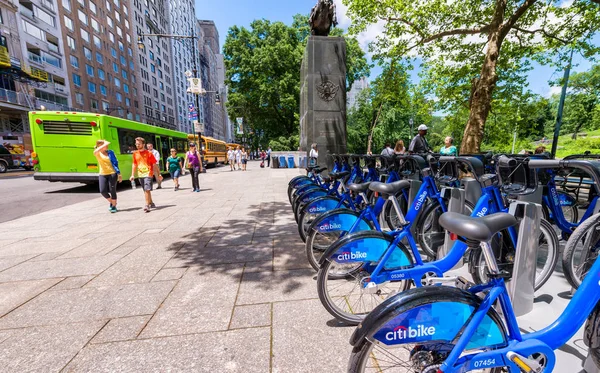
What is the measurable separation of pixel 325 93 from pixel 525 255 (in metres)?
10.0

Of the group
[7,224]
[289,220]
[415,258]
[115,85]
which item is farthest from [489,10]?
[115,85]

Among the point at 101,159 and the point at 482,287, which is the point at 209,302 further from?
the point at 101,159

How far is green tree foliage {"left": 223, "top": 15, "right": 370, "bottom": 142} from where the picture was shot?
27922 millimetres

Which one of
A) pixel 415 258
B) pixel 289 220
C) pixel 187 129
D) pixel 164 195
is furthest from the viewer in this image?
pixel 187 129

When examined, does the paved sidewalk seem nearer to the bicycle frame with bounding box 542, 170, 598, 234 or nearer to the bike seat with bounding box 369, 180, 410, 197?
the bike seat with bounding box 369, 180, 410, 197

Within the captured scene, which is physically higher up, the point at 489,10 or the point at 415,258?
the point at 489,10

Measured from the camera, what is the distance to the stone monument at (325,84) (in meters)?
10.9

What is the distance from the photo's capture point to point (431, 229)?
329 cm

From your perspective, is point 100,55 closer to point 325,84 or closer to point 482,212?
point 325,84

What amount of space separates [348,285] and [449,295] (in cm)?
165

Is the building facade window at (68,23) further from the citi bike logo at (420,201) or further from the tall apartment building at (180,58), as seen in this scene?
the citi bike logo at (420,201)

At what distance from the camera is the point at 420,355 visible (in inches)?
55.2

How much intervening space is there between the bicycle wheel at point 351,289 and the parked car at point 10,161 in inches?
1193

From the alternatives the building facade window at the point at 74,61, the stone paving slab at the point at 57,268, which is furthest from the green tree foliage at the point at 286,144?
Answer: the building facade window at the point at 74,61
